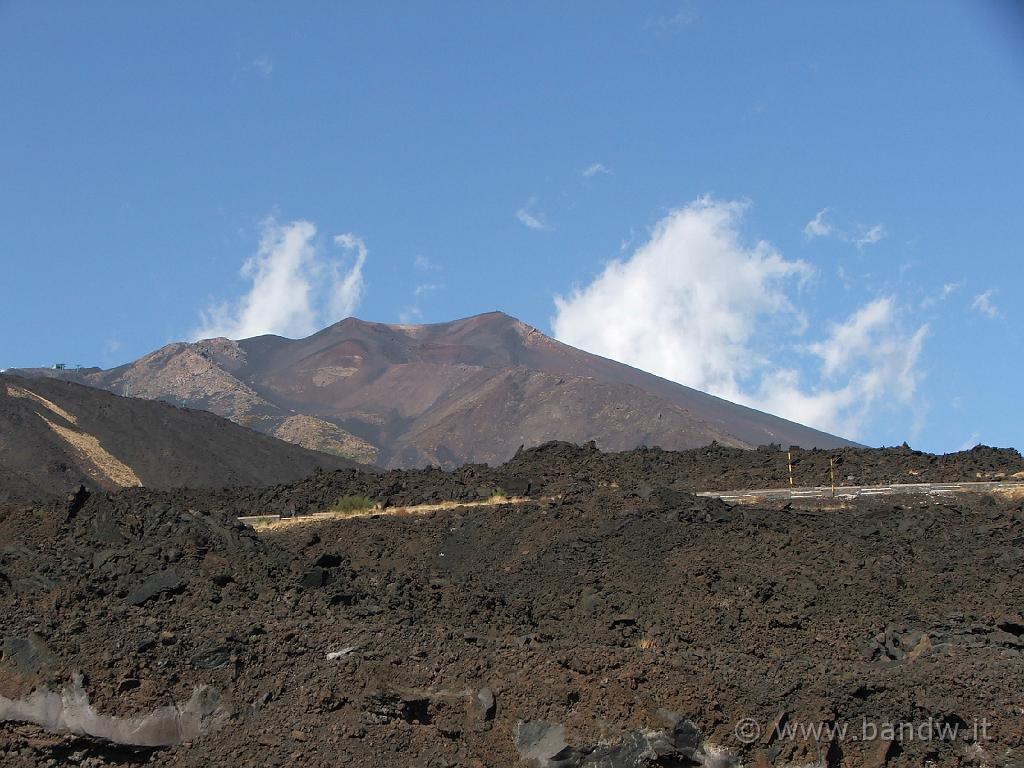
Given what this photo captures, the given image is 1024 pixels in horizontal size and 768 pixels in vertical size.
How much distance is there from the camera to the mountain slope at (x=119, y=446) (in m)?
62.3

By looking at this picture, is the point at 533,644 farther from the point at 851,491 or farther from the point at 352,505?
the point at 352,505

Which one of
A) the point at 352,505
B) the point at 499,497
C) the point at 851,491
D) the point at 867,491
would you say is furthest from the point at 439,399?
the point at 867,491

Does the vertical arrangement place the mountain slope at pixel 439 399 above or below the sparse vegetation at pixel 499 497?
above

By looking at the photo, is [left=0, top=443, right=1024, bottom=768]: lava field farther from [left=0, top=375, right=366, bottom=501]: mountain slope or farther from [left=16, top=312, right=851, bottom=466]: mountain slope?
A: [left=16, top=312, right=851, bottom=466]: mountain slope

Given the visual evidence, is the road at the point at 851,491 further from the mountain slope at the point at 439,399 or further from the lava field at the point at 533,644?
the mountain slope at the point at 439,399

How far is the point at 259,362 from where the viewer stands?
641 ft

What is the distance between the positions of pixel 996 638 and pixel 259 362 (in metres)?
183

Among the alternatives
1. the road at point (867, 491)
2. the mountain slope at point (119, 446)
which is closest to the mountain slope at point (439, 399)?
the mountain slope at point (119, 446)

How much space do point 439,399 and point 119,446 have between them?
94501 millimetres

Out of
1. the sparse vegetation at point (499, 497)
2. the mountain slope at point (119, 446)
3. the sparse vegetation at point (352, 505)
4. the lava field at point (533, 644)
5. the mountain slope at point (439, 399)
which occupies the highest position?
the mountain slope at point (439, 399)

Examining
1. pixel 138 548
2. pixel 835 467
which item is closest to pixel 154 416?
pixel 835 467

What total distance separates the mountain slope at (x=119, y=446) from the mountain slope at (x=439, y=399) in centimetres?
4434

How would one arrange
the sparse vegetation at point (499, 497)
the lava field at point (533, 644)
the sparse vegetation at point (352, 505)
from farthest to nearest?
the sparse vegetation at point (352, 505), the sparse vegetation at point (499, 497), the lava field at point (533, 644)

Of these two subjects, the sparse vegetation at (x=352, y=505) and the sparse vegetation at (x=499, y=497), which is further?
the sparse vegetation at (x=352, y=505)
